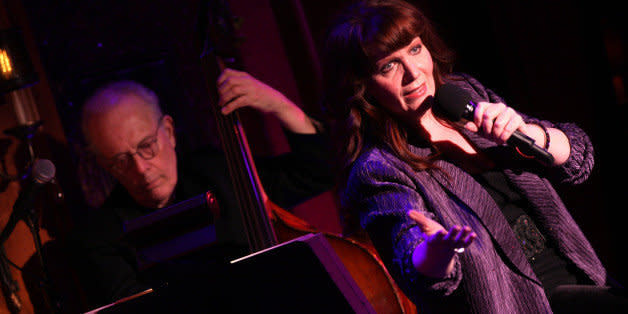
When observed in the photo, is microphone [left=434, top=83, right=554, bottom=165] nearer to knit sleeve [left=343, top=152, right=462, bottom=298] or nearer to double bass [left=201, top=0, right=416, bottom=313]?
knit sleeve [left=343, top=152, right=462, bottom=298]

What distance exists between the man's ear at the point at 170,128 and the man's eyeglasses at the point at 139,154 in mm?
59

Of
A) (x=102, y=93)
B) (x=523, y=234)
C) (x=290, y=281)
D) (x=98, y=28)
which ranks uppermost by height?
(x=98, y=28)

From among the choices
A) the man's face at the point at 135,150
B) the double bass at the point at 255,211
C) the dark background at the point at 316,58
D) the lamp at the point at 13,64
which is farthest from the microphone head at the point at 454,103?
the lamp at the point at 13,64

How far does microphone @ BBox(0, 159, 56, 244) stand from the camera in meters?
2.00

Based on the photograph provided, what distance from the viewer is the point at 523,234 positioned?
145 cm

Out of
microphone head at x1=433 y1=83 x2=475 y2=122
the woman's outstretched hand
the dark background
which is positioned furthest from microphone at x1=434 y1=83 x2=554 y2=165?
the dark background

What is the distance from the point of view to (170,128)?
7.66 ft

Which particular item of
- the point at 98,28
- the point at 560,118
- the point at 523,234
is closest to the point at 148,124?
the point at 98,28

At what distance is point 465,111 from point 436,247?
1.27ft

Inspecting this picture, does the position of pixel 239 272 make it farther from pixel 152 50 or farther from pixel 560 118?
pixel 560 118

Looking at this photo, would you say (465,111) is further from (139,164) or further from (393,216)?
(139,164)

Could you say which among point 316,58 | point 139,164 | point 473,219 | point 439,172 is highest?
point 316,58

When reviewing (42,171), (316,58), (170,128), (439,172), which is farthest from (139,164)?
(439,172)

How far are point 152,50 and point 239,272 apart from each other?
5.37 ft
